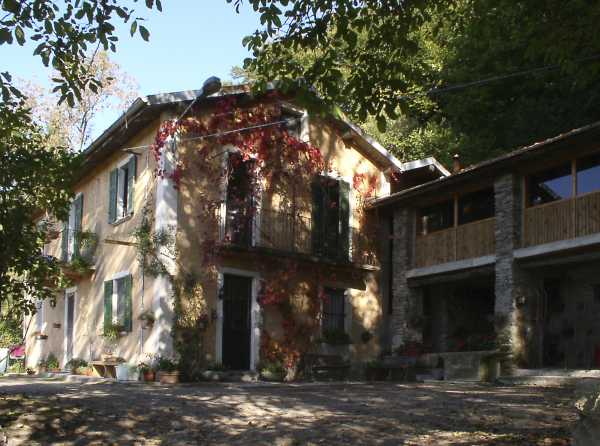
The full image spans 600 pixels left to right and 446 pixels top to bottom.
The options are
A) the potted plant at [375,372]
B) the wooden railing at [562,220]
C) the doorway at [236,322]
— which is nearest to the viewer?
the wooden railing at [562,220]

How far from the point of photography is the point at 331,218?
66.7 ft

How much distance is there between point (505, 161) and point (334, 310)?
605 cm

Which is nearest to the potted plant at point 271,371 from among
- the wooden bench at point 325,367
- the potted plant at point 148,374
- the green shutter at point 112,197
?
the wooden bench at point 325,367

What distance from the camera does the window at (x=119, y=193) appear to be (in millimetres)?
19406

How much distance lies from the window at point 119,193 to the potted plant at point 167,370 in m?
4.21

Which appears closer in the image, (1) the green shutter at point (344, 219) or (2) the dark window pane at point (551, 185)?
(2) the dark window pane at point (551, 185)

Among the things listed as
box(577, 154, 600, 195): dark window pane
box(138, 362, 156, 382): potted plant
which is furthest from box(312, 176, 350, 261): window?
box(577, 154, 600, 195): dark window pane

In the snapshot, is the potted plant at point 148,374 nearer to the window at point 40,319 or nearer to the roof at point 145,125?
the roof at point 145,125

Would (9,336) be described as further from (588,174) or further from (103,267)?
(588,174)

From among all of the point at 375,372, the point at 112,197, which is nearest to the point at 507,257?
the point at 375,372

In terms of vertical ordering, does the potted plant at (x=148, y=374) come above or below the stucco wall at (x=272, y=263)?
below

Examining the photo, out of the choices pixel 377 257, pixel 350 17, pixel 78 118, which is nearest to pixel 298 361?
pixel 377 257

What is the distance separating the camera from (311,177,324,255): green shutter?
19812 millimetres

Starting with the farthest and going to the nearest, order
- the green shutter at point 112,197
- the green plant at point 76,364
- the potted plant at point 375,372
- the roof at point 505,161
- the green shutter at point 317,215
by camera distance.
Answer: the green plant at point 76,364
the green shutter at point 317,215
the green shutter at point 112,197
the potted plant at point 375,372
the roof at point 505,161
